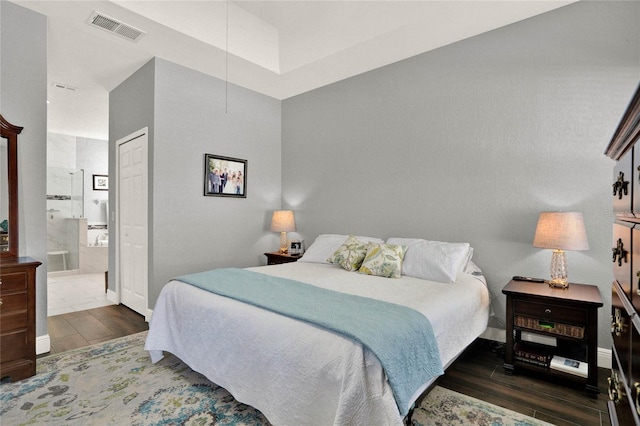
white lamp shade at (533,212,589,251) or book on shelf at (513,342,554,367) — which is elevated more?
white lamp shade at (533,212,589,251)

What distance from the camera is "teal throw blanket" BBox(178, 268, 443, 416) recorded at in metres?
1.52

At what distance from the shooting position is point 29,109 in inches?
110

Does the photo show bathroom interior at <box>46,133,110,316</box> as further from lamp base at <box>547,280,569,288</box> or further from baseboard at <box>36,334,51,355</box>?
lamp base at <box>547,280,569,288</box>

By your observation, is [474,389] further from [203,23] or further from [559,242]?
[203,23]

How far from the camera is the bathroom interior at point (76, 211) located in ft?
21.1

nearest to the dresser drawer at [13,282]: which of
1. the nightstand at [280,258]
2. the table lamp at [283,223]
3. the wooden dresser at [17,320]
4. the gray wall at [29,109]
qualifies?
the wooden dresser at [17,320]

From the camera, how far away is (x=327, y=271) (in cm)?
315

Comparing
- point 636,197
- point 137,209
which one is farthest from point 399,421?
point 137,209

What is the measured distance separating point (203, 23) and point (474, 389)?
395 cm

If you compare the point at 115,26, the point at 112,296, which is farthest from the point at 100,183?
the point at 115,26

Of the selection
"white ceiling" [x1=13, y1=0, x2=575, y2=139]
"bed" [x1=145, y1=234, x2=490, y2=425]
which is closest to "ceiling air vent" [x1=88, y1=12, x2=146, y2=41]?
"white ceiling" [x1=13, y1=0, x2=575, y2=139]

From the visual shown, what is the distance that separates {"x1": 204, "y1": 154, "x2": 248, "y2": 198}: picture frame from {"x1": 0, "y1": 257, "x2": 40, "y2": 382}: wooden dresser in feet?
6.41

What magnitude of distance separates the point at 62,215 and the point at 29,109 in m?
5.07

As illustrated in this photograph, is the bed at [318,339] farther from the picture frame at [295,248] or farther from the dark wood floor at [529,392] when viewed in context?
the picture frame at [295,248]
